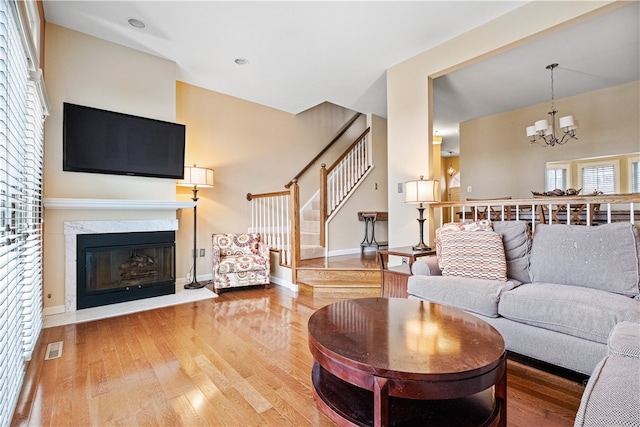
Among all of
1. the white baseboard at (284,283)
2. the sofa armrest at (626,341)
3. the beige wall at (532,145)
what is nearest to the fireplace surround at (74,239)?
the white baseboard at (284,283)

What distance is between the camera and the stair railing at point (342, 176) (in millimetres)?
4832

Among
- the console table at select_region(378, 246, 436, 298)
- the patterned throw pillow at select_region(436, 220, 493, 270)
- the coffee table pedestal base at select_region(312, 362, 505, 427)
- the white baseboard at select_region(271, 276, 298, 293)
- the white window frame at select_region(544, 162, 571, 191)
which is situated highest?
the white window frame at select_region(544, 162, 571, 191)

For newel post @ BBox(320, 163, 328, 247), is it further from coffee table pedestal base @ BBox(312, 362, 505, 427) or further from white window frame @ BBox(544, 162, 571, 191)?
white window frame @ BBox(544, 162, 571, 191)

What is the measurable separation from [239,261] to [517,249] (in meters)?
3.04

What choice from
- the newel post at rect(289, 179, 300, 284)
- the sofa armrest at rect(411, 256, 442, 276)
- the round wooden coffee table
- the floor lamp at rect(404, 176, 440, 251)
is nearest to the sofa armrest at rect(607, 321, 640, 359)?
the round wooden coffee table

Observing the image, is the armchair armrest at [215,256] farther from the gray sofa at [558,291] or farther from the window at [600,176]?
the window at [600,176]

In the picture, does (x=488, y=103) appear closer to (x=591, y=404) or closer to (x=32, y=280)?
(x=591, y=404)

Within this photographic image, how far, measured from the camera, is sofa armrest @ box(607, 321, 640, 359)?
1.15 m

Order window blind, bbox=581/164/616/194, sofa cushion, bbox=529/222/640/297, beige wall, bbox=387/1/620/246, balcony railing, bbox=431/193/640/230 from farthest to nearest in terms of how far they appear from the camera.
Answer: window blind, bbox=581/164/616/194 → beige wall, bbox=387/1/620/246 → balcony railing, bbox=431/193/640/230 → sofa cushion, bbox=529/222/640/297

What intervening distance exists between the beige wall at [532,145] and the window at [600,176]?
0.18 meters

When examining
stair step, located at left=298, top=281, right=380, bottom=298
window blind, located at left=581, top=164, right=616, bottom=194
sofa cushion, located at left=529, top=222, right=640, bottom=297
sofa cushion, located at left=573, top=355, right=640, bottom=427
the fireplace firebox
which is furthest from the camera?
window blind, located at left=581, top=164, right=616, bottom=194

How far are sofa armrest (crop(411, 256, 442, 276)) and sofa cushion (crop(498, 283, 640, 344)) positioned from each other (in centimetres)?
67

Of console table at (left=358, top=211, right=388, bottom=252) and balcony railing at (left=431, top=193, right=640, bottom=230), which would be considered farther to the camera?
console table at (left=358, top=211, right=388, bottom=252)

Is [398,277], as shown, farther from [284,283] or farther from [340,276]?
[284,283]
